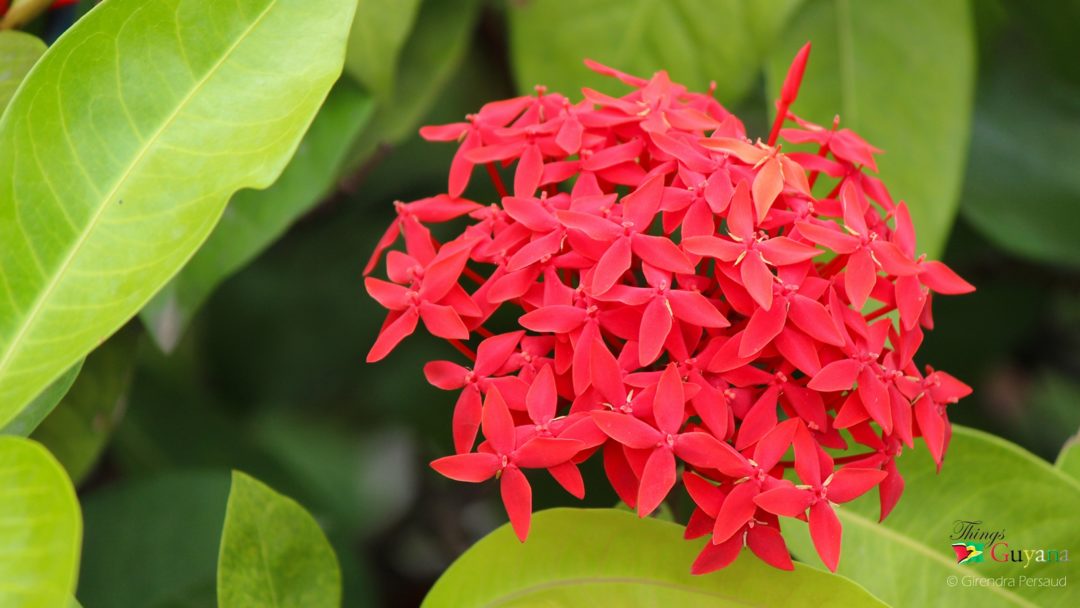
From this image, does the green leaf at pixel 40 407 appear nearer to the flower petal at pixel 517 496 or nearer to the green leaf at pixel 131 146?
the green leaf at pixel 131 146

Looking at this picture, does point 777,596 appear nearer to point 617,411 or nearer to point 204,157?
point 617,411

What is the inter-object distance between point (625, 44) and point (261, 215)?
1.36 ft

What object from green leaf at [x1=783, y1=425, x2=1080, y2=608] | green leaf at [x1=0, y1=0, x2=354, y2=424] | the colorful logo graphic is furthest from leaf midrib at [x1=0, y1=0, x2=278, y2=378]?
the colorful logo graphic

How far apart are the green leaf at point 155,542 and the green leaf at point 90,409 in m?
0.24

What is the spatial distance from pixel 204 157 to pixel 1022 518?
627 millimetres

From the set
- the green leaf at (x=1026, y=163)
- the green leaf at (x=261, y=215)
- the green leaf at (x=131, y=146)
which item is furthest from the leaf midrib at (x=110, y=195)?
the green leaf at (x=1026, y=163)

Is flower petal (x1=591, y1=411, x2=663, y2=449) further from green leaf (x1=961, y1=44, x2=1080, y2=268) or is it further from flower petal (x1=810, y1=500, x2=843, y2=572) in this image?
green leaf (x1=961, y1=44, x2=1080, y2=268)

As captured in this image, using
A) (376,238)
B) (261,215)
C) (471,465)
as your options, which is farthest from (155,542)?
(471,465)

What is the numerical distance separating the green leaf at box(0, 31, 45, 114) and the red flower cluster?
313 mm

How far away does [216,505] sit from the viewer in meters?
1.15

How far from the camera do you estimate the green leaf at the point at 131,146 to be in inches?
24.1

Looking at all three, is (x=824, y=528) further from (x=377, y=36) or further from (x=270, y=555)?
(x=377, y=36)

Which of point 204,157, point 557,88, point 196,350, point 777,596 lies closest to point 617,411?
point 777,596

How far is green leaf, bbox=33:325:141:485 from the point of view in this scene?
2.91ft
